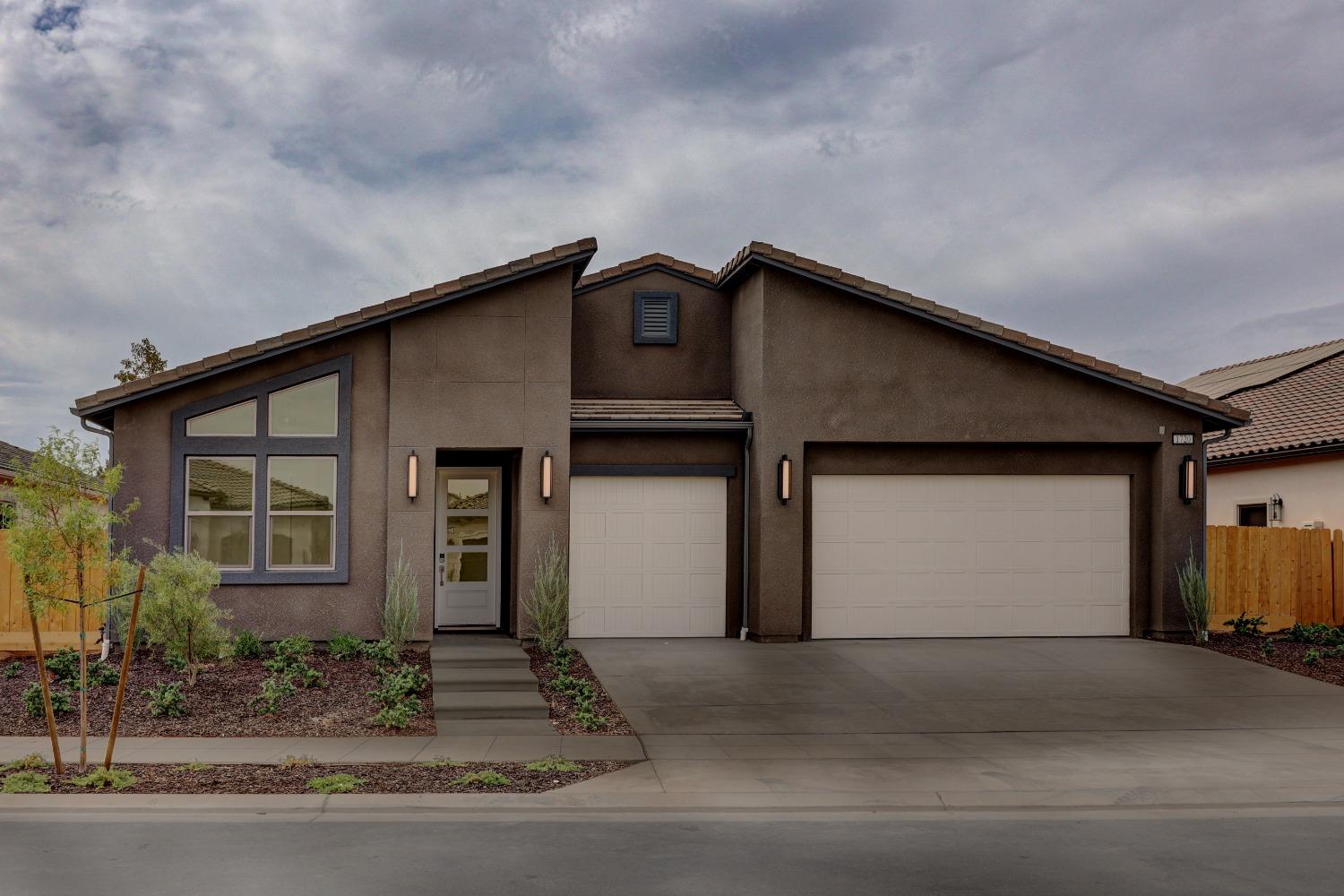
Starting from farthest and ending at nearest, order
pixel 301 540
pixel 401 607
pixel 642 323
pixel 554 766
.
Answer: pixel 642 323 → pixel 301 540 → pixel 401 607 → pixel 554 766

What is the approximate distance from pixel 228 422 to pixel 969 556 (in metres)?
10.1

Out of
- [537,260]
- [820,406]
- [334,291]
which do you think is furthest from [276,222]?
[820,406]

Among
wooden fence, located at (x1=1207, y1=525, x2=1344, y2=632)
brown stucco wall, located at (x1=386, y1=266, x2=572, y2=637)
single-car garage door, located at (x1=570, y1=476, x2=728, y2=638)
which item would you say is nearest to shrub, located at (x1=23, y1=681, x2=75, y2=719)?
brown stucco wall, located at (x1=386, y1=266, x2=572, y2=637)

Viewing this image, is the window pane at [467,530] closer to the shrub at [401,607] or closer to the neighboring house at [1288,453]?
the shrub at [401,607]

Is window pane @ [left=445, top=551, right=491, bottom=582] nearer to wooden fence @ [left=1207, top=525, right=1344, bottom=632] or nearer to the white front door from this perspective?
the white front door

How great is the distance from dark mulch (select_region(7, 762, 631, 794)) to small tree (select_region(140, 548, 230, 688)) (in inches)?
128

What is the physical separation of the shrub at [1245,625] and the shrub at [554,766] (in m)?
11.5

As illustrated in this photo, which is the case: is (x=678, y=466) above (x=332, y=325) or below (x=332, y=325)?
below

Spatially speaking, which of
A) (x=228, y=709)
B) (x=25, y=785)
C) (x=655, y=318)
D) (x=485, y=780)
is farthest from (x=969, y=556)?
(x=25, y=785)

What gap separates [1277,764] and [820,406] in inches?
302

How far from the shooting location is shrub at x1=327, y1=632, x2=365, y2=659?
13.8m

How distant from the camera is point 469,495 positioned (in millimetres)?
16156

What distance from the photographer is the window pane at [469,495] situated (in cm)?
1612

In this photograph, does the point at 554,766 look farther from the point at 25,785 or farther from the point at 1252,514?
the point at 1252,514
